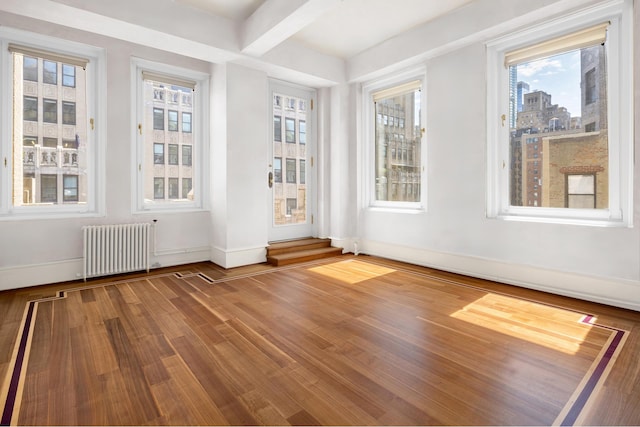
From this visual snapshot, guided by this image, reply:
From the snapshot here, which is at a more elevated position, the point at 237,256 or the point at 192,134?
the point at 192,134

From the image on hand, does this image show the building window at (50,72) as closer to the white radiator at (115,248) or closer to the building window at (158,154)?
the building window at (158,154)

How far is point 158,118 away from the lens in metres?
4.59

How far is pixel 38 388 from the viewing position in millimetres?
1822

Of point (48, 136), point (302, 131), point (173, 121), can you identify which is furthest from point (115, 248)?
point (302, 131)

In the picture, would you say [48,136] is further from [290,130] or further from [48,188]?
[290,130]

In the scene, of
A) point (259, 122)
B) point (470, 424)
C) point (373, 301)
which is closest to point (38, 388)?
point (470, 424)

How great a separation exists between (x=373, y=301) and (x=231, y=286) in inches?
63.4

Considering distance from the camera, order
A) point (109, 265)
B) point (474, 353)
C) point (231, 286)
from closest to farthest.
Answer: point (474, 353)
point (231, 286)
point (109, 265)

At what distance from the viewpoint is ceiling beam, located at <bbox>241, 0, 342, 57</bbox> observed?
330 cm

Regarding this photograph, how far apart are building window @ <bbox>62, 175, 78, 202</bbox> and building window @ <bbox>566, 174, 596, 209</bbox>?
5538 mm

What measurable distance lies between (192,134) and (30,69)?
6.09ft

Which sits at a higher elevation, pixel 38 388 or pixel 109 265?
pixel 109 265

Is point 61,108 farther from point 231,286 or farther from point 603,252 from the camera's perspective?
point 603,252

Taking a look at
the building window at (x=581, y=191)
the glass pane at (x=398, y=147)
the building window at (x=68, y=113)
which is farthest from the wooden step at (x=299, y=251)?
the building window at (x=581, y=191)
